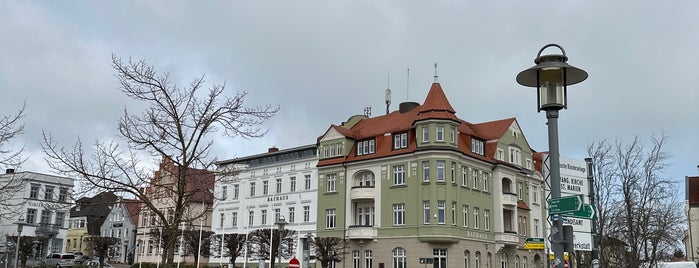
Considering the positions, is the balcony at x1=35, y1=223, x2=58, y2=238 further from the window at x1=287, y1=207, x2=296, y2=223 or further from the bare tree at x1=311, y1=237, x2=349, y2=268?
the bare tree at x1=311, y1=237, x2=349, y2=268

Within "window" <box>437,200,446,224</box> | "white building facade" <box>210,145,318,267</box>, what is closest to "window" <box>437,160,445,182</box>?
"window" <box>437,200,446,224</box>

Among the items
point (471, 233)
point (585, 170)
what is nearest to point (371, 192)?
point (471, 233)

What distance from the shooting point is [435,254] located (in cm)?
4988

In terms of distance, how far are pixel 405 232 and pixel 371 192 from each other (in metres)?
4.92

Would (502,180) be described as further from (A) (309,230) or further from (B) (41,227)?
(B) (41,227)

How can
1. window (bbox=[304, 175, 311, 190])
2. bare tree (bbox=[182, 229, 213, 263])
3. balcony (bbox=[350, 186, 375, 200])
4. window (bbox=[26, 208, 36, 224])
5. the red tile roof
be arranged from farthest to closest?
window (bbox=[26, 208, 36, 224]), window (bbox=[304, 175, 311, 190]), bare tree (bbox=[182, 229, 213, 263]), balcony (bbox=[350, 186, 375, 200]), the red tile roof

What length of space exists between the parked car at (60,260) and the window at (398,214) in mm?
34806

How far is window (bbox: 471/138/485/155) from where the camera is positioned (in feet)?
180

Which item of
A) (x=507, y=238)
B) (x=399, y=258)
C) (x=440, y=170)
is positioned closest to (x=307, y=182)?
(x=399, y=258)

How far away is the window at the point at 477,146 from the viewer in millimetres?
55000

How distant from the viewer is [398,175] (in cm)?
5281

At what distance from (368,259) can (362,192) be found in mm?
5372

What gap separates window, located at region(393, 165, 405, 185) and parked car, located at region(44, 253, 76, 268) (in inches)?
1388

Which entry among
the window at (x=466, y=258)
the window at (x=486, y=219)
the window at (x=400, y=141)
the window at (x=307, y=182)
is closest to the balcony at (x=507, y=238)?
the window at (x=486, y=219)
